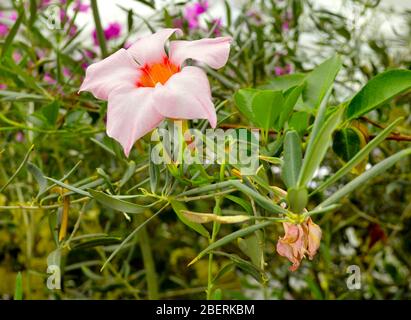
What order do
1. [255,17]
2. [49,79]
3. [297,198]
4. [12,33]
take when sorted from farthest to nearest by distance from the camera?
[255,17]
[49,79]
[12,33]
[297,198]

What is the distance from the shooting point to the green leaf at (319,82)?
1.32ft

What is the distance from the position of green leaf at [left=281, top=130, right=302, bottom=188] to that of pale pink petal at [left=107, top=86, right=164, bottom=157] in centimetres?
6

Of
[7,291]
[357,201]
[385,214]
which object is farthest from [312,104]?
[7,291]

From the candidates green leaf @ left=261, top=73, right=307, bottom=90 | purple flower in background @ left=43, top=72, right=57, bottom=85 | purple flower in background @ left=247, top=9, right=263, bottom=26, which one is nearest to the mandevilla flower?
green leaf @ left=261, top=73, right=307, bottom=90

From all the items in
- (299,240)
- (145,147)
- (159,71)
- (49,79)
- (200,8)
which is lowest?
(299,240)

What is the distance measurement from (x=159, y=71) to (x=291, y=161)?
0.11 metres

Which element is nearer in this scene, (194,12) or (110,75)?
(110,75)

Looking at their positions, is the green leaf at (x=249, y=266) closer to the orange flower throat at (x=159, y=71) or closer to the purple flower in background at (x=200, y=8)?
the orange flower throat at (x=159, y=71)

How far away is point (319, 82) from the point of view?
0.41 meters

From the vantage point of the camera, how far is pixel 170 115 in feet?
1.06

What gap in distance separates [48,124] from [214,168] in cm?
14

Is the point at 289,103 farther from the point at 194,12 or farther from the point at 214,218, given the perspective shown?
the point at 194,12

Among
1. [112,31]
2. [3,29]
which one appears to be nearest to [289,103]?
[112,31]
